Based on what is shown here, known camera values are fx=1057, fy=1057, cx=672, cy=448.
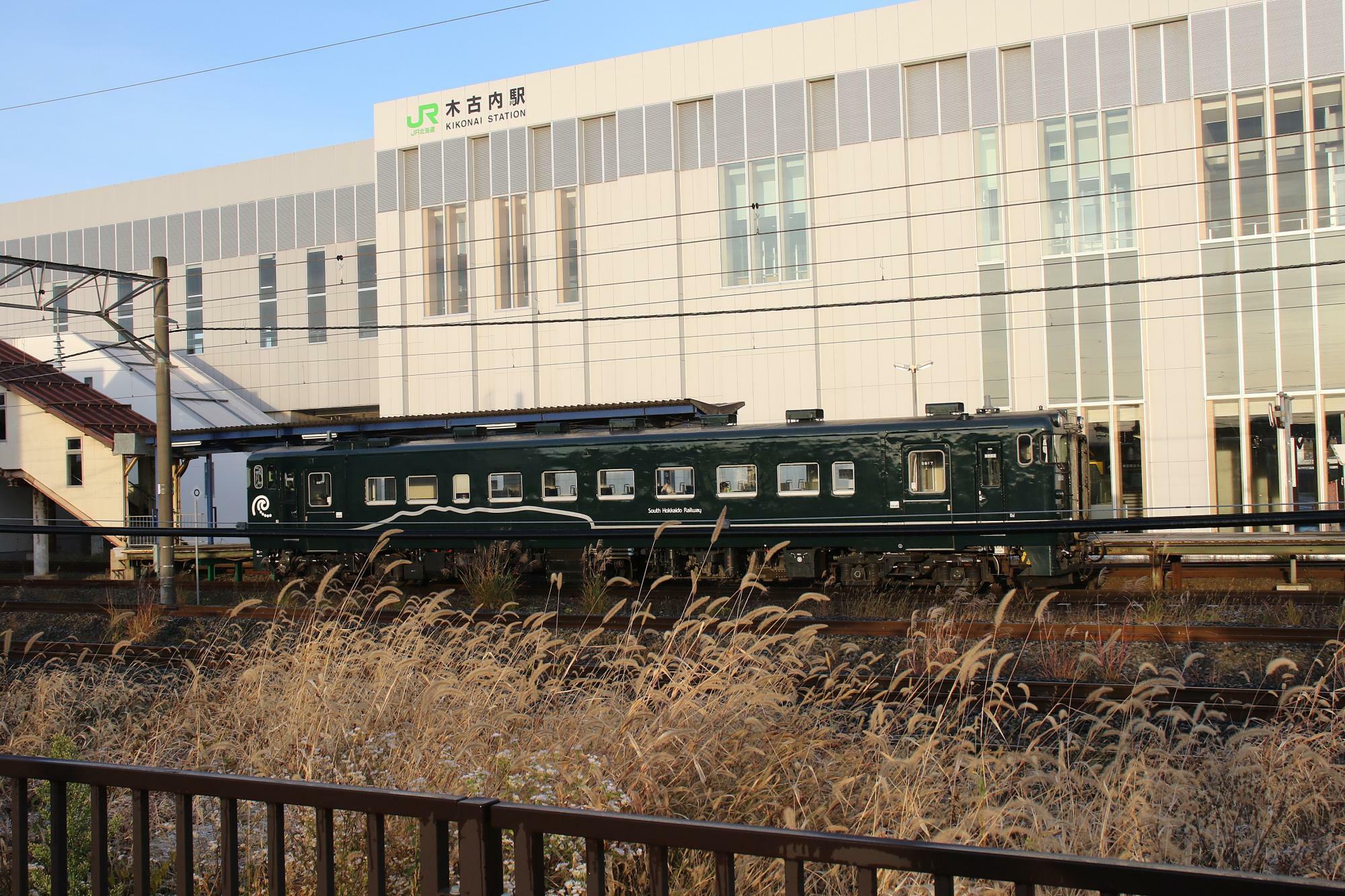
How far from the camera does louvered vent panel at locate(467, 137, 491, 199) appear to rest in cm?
3716

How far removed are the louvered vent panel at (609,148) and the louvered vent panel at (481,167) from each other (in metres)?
4.45

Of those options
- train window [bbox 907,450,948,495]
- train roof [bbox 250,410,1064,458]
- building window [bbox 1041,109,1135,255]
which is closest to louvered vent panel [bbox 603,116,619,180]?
building window [bbox 1041,109,1135,255]

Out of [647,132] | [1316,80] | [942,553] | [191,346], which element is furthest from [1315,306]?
[191,346]

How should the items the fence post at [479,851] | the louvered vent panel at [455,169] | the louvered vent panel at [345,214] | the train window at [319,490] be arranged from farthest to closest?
the louvered vent panel at [345,214] → the louvered vent panel at [455,169] → the train window at [319,490] → the fence post at [479,851]

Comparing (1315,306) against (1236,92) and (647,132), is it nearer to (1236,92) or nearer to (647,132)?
(1236,92)

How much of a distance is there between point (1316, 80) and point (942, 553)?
63.5ft

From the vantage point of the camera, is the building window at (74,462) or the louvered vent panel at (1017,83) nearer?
the louvered vent panel at (1017,83)

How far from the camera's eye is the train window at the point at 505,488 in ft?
66.9

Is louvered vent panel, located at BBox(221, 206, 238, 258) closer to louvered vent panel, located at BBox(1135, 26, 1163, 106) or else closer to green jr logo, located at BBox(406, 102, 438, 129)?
green jr logo, located at BBox(406, 102, 438, 129)

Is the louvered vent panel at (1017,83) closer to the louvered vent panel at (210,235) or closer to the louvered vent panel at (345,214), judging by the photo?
the louvered vent panel at (345,214)

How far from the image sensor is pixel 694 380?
112 feet

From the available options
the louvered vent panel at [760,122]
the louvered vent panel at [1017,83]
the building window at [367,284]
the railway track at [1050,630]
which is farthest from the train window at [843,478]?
the building window at [367,284]

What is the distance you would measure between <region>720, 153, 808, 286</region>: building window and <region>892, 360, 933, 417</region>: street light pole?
4.30 metres

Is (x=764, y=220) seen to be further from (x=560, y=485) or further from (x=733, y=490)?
(x=733, y=490)
